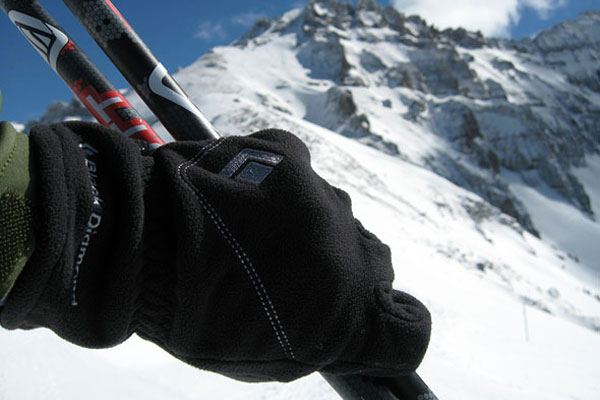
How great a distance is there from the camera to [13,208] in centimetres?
94

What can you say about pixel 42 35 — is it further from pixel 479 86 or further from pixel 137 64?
pixel 479 86

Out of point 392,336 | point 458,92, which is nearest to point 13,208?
point 392,336

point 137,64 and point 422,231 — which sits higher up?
point 137,64

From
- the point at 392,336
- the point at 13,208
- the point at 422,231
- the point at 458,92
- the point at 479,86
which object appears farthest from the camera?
the point at 479,86

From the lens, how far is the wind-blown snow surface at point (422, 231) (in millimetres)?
3611

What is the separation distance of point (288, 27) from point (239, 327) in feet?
331

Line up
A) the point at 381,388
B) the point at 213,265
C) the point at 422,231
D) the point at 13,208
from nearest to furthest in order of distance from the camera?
the point at 13,208, the point at 213,265, the point at 381,388, the point at 422,231

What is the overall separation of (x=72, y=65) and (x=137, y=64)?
37 cm

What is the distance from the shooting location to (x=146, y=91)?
2262mm

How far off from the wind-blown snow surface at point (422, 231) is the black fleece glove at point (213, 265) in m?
2.05

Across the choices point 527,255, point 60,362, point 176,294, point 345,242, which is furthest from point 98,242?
point 527,255

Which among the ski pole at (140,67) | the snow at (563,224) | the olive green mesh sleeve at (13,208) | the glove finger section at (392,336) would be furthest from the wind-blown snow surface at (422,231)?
the glove finger section at (392,336)

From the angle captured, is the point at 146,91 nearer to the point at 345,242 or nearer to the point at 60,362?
the point at 345,242

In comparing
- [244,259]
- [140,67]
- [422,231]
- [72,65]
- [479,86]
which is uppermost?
[72,65]
